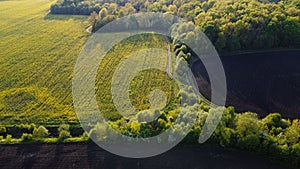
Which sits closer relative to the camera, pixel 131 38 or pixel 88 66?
pixel 88 66

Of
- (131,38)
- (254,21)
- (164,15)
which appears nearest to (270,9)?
(254,21)

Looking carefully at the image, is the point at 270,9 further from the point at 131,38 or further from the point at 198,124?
the point at 198,124

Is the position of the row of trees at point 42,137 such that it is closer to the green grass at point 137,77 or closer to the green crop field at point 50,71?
the green crop field at point 50,71

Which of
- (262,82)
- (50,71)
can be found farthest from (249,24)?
(50,71)

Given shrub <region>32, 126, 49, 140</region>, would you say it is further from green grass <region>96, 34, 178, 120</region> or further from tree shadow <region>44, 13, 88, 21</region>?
tree shadow <region>44, 13, 88, 21</region>

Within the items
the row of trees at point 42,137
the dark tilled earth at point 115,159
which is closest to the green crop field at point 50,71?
the row of trees at point 42,137

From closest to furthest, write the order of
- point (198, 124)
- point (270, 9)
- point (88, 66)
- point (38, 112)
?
point (198, 124), point (38, 112), point (88, 66), point (270, 9)

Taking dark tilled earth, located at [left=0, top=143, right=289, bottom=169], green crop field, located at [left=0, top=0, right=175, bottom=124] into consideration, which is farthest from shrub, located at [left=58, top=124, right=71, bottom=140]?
green crop field, located at [left=0, top=0, right=175, bottom=124]

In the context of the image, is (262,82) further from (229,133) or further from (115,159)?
(115,159)
